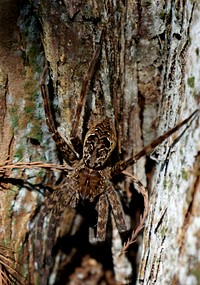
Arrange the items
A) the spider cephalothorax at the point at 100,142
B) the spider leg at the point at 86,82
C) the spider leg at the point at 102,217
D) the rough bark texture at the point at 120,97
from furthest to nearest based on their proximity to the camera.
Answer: the spider leg at the point at 102,217
the spider cephalothorax at the point at 100,142
the spider leg at the point at 86,82
the rough bark texture at the point at 120,97

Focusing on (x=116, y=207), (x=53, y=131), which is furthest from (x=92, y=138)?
(x=116, y=207)

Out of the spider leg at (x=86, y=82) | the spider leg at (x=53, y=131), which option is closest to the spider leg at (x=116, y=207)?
the spider leg at (x=53, y=131)

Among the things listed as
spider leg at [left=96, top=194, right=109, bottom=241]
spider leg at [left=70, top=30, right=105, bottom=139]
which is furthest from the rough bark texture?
spider leg at [left=96, top=194, right=109, bottom=241]

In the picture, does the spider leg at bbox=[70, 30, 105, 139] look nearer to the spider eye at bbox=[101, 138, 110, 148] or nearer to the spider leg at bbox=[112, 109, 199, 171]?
the spider eye at bbox=[101, 138, 110, 148]

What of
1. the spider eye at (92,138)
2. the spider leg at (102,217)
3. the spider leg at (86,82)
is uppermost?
the spider leg at (86,82)

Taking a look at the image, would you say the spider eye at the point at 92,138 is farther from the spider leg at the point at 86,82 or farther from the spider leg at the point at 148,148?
the spider leg at the point at 148,148

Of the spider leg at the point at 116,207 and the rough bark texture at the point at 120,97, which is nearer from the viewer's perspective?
the rough bark texture at the point at 120,97

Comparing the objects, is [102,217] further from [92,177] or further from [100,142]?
[100,142]

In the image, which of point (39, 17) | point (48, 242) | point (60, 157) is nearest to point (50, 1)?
point (39, 17)
